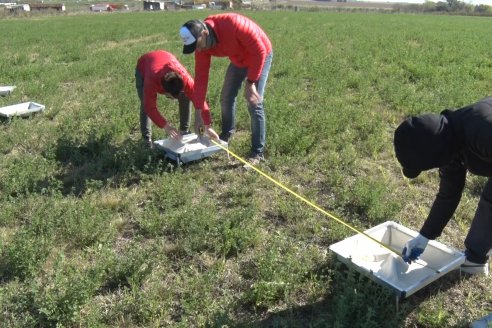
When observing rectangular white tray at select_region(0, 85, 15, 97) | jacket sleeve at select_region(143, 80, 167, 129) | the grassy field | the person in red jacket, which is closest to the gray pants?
the person in red jacket

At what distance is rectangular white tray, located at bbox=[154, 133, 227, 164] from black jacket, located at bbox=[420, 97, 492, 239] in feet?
9.80

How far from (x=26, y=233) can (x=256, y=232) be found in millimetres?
1886

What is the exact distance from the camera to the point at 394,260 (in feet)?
12.1

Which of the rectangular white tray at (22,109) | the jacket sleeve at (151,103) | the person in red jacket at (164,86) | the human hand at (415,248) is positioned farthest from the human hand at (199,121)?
the rectangular white tray at (22,109)

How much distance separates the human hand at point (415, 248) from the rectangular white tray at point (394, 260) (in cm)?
15

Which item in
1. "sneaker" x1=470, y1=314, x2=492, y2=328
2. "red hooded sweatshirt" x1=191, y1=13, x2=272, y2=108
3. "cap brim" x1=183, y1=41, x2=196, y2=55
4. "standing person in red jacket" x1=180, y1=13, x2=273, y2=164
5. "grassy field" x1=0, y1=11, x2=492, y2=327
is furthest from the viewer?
"red hooded sweatshirt" x1=191, y1=13, x2=272, y2=108

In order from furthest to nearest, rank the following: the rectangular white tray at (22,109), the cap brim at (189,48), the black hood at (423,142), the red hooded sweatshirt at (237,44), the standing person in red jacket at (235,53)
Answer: the rectangular white tray at (22,109)
the red hooded sweatshirt at (237,44)
the standing person in red jacket at (235,53)
the cap brim at (189,48)
the black hood at (423,142)

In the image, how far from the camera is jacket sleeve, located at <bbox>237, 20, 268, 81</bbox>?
199 inches

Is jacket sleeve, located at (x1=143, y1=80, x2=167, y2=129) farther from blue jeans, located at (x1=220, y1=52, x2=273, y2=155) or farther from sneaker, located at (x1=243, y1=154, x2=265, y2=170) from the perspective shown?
sneaker, located at (x1=243, y1=154, x2=265, y2=170)

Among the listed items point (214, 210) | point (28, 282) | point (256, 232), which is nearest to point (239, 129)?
point (214, 210)

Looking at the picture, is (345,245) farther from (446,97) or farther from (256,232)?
(446,97)

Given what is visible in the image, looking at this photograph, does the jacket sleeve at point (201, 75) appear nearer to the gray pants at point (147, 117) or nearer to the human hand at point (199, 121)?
the human hand at point (199, 121)

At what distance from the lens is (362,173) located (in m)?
5.46

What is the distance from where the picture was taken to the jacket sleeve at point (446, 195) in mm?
2996
